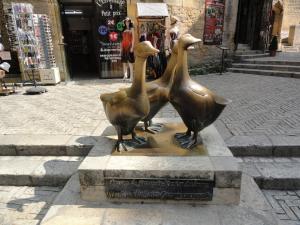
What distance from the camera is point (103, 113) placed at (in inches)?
221

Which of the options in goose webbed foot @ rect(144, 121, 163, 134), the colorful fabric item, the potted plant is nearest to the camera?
goose webbed foot @ rect(144, 121, 163, 134)

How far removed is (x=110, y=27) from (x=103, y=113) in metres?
4.53

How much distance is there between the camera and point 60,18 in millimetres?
8750

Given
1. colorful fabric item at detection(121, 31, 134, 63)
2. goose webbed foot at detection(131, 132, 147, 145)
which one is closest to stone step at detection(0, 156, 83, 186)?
goose webbed foot at detection(131, 132, 147, 145)

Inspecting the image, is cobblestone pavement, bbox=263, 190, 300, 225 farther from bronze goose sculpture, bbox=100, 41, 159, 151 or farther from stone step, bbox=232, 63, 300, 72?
stone step, bbox=232, 63, 300, 72

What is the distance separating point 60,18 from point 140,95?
7275 millimetres

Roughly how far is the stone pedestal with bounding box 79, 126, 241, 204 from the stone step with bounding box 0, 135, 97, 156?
1.21 m

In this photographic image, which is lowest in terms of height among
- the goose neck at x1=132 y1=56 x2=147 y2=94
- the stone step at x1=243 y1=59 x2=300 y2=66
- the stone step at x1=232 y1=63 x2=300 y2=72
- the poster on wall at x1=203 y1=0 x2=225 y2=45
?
the stone step at x1=232 y1=63 x2=300 y2=72

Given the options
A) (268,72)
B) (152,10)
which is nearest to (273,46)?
(268,72)

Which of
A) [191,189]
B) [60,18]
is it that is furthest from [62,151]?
[60,18]

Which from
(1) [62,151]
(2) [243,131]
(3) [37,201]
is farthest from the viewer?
(2) [243,131]

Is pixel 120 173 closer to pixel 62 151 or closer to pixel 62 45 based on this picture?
pixel 62 151

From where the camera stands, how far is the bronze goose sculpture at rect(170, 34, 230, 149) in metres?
2.84

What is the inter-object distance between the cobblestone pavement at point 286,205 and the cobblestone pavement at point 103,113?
1137 mm
